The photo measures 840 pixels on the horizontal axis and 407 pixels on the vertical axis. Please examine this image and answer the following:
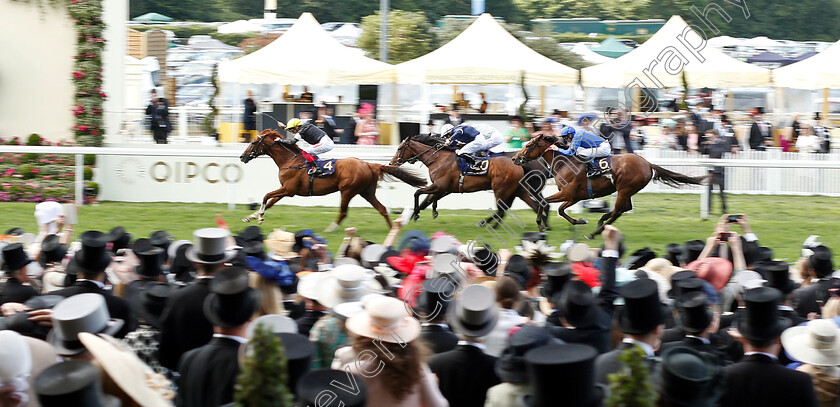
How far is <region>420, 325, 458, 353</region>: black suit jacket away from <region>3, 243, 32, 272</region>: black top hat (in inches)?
90.2

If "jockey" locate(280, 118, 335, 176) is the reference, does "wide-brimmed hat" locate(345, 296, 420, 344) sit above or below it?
below

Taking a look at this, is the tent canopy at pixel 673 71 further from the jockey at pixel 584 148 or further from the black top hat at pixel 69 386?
the black top hat at pixel 69 386

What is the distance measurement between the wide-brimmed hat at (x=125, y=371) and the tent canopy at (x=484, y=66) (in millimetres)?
16873

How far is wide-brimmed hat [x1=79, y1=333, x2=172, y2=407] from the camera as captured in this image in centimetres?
287

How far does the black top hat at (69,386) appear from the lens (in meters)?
2.47

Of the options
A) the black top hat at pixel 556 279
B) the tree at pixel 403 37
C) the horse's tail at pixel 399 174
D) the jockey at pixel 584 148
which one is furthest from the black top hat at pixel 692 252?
the tree at pixel 403 37

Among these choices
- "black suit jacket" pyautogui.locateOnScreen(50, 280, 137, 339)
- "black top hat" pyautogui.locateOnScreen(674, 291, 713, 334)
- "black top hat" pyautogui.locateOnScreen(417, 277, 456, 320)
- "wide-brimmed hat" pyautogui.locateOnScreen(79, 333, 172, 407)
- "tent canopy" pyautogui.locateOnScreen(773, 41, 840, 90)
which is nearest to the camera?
"wide-brimmed hat" pyautogui.locateOnScreen(79, 333, 172, 407)

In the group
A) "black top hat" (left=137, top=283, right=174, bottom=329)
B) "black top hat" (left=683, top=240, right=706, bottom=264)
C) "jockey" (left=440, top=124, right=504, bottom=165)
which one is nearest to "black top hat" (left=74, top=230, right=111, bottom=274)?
"black top hat" (left=137, top=283, right=174, bottom=329)

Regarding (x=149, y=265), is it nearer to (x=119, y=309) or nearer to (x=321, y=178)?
(x=119, y=309)

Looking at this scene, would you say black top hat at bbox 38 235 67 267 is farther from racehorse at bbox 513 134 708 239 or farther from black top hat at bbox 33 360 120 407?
racehorse at bbox 513 134 708 239

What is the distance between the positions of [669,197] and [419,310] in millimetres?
13427

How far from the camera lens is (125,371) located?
292cm

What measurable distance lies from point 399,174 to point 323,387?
961 centimetres

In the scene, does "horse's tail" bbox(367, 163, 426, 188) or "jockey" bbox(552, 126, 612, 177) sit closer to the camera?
"jockey" bbox(552, 126, 612, 177)
